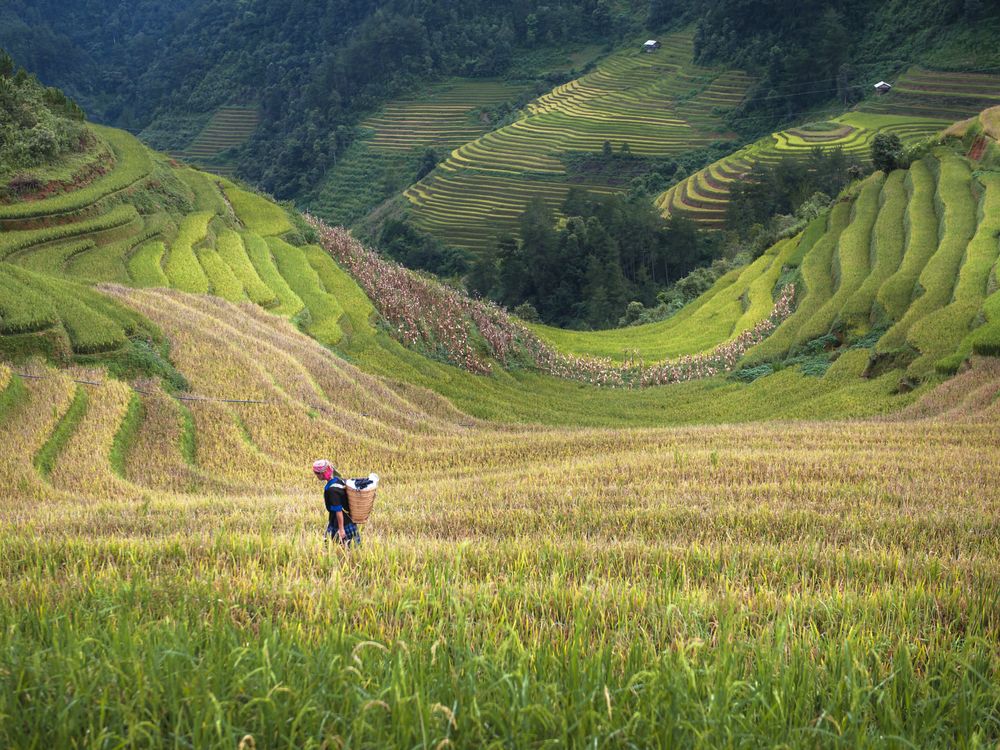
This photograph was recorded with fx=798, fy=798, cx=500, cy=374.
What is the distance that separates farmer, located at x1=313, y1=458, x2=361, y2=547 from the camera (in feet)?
18.6

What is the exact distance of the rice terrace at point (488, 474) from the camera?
287cm

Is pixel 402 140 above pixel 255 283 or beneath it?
above

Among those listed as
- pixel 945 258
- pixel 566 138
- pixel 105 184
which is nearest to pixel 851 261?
pixel 945 258

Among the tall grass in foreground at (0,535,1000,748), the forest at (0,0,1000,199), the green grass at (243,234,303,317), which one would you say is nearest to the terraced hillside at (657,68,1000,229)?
the forest at (0,0,1000,199)

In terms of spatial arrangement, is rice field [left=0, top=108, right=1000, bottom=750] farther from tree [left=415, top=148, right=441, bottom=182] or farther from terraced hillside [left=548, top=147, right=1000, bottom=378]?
tree [left=415, top=148, right=441, bottom=182]

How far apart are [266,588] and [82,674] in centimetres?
139

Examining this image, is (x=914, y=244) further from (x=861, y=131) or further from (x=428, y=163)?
(x=428, y=163)

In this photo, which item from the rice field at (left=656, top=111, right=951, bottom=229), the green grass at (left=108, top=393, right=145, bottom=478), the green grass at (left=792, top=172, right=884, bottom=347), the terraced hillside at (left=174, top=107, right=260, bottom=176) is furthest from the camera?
the terraced hillside at (left=174, top=107, right=260, bottom=176)

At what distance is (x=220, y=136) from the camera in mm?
106250

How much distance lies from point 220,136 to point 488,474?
4216 inches

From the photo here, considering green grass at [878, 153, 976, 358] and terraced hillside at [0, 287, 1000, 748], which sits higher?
green grass at [878, 153, 976, 358]

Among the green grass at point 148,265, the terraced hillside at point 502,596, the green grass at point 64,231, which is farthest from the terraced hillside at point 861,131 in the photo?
the terraced hillside at point 502,596

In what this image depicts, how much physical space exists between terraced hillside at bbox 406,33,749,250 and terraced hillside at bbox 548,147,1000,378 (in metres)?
37.4

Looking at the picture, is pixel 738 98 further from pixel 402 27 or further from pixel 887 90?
pixel 402 27
